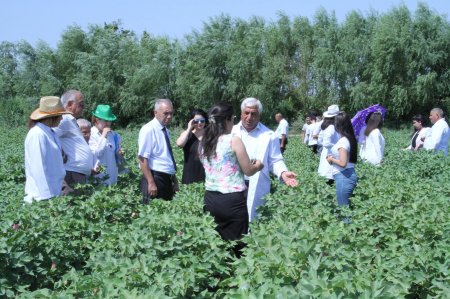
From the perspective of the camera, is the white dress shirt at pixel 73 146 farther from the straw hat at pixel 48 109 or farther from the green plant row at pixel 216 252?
the green plant row at pixel 216 252

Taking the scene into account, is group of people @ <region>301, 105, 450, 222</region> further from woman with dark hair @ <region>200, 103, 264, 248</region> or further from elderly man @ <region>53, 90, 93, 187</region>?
elderly man @ <region>53, 90, 93, 187</region>

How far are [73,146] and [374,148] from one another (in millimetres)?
4569

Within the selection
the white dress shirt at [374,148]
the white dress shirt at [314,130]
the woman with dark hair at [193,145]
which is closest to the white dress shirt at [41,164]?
the woman with dark hair at [193,145]

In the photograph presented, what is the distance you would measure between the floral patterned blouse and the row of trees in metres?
33.3

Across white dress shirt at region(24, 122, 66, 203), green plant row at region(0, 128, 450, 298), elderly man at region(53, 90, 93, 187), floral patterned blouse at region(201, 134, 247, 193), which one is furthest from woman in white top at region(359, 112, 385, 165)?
white dress shirt at region(24, 122, 66, 203)

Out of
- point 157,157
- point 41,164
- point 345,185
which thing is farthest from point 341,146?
point 41,164

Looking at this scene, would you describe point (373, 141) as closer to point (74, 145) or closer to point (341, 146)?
point (341, 146)

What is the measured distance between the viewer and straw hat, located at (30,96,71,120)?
15.8 feet

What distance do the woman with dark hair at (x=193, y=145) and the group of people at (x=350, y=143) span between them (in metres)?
1.71

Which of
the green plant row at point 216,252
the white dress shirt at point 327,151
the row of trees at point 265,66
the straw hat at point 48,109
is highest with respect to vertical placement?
the row of trees at point 265,66

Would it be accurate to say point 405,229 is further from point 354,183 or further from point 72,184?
point 72,184

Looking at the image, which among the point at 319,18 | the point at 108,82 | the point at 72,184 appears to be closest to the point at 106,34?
the point at 108,82

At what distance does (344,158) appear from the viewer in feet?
19.7

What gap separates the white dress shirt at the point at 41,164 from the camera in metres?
4.66
